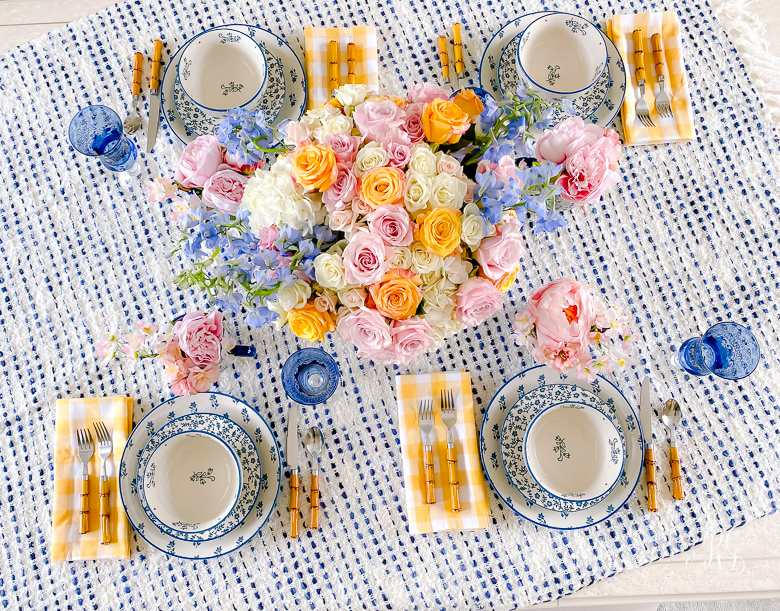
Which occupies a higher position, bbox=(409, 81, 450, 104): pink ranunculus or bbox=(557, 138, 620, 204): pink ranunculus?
bbox=(409, 81, 450, 104): pink ranunculus

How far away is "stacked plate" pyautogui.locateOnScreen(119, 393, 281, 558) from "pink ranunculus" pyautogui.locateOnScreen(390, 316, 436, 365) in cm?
44

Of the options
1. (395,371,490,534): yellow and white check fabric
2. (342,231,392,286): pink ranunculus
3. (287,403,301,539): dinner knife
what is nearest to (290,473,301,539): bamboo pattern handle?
(287,403,301,539): dinner knife

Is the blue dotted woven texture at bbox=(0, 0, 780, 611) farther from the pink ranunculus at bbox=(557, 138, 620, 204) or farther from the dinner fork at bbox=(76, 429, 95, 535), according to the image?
the pink ranunculus at bbox=(557, 138, 620, 204)

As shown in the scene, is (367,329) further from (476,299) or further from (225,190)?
(225,190)

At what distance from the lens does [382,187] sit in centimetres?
64

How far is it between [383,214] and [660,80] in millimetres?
875

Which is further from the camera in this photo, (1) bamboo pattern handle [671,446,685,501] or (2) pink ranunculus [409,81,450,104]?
(1) bamboo pattern handle [671,446,685,501]

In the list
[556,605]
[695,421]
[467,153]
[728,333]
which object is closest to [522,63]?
[467,153]

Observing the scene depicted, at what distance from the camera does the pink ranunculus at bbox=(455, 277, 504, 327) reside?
2.27ft

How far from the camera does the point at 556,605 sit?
1086 millimetres

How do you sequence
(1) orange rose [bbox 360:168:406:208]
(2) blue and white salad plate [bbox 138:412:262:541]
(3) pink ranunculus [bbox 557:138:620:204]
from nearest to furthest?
(1) orange rose [bbox 360:168:406:208], (3) pink ranunculus [bbox 557:138:620:204], (2) blue and white salad plate [bbox 138:412:262:541]

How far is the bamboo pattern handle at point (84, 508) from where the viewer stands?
1035mm

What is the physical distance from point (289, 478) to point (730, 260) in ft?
3.24

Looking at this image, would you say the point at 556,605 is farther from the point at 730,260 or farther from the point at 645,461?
the point at 730,260
